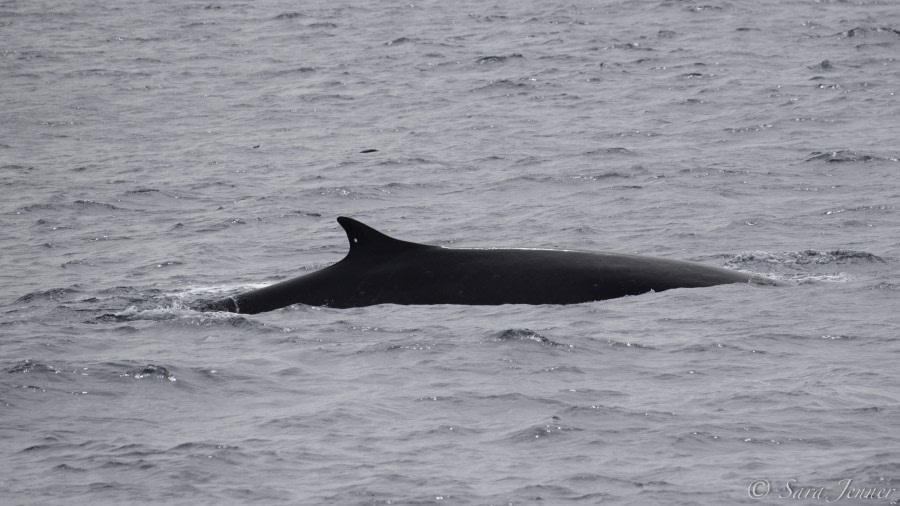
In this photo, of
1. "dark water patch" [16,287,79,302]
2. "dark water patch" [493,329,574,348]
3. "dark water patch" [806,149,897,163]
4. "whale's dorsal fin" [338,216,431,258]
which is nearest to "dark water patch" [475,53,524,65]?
"dark water patch" [806,149,897,163]

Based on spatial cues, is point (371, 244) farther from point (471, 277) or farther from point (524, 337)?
point (524, 337)

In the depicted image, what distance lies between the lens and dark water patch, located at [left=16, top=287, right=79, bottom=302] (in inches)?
619

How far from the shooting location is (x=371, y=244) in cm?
1345

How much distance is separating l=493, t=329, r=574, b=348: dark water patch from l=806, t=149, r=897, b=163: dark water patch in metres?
11.1

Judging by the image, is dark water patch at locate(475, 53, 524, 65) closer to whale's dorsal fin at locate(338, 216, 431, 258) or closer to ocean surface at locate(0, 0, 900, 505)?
ocean surface at locate(0, 0, 900, 505)

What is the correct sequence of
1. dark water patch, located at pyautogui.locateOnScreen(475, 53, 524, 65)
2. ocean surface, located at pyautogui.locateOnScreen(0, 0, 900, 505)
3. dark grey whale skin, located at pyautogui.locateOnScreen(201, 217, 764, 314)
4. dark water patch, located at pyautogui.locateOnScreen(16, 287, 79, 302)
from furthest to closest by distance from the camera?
1. dark water patch, located at pyautogui.locateOnScreen(475, 53, 524, 65)
2. dark water patch, located at pyautogui.locateOnScreen(16, 287, 79, 302)
3. dark grey whale skin, located at pyautogui.locateOnScreen(201, 217, 764, 314)
4. ocean surface, located at pyautogui.locateOnScreen(0, 0, 900, 505)

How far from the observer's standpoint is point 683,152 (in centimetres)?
2402

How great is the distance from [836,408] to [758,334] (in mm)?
2306

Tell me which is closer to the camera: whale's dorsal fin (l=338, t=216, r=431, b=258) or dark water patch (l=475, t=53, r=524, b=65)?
whale's dorsal fin (l=338, t=216, r=431, b=258)

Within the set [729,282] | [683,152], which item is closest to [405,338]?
[729,282]

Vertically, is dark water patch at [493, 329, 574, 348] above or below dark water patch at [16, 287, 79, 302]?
above

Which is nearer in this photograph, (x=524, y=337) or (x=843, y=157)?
(x=524, y=337)

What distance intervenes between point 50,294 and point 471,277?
5.19m

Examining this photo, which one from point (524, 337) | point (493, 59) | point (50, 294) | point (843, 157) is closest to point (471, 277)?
point (524, 337)
